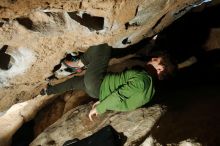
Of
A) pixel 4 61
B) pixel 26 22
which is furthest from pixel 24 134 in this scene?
pixel 26 22

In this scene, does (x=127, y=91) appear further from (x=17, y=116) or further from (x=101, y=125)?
(x=17, y=116)

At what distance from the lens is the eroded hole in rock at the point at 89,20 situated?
2.47 m

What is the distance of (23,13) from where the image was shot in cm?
204

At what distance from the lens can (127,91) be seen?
2.93m

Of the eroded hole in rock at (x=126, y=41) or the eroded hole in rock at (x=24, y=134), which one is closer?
the eroded hole in rock at (x=126, y=41)

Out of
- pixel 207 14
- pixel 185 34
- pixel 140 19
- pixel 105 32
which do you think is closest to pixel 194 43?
pixel 185 34

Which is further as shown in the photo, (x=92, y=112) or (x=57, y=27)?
(x=92, y=112)

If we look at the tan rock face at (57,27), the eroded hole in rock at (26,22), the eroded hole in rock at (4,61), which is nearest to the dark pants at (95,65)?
the tan rock face at (57,27)

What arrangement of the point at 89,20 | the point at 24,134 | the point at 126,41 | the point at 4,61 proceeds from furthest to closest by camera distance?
the point at 24,134 → the point at 126,41 → the point at 4,61 → the point at 89,20

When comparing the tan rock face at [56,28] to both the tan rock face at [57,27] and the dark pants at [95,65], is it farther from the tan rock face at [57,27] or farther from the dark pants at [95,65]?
the dark pants at [95,65]

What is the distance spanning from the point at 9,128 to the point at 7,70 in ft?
8.35

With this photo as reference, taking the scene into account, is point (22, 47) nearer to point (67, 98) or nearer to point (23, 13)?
point (23, 13)

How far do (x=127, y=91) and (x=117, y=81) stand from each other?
10.8 inches

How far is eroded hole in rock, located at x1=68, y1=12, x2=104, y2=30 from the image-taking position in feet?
8.09
